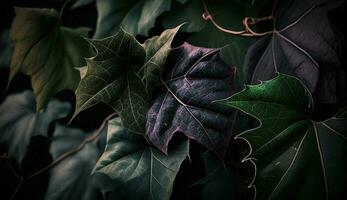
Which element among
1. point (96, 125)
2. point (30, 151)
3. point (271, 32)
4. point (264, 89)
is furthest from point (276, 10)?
point (30, 151)

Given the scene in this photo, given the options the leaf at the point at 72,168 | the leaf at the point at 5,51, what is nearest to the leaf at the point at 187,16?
the leaf at the point at 72,168

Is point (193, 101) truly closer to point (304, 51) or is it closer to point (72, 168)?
point (304, 51)

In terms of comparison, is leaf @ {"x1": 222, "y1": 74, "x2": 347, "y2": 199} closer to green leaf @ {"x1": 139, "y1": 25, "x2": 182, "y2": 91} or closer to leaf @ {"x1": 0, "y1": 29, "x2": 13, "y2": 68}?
green leaf @ {"x1": 139, "y1": 25, "x2": 182, "y2": 91}

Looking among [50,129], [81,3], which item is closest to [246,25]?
[81,3]

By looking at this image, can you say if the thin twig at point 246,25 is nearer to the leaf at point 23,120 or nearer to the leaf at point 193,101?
the leaf at point 193,101

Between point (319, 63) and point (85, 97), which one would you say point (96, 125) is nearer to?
point (85, 97)

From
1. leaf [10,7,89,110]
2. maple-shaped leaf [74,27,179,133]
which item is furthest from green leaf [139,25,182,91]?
leaf [10,7,89,110]

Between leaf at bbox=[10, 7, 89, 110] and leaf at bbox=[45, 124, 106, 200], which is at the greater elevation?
leaf at bbox=[10, 7, 89, 110]
